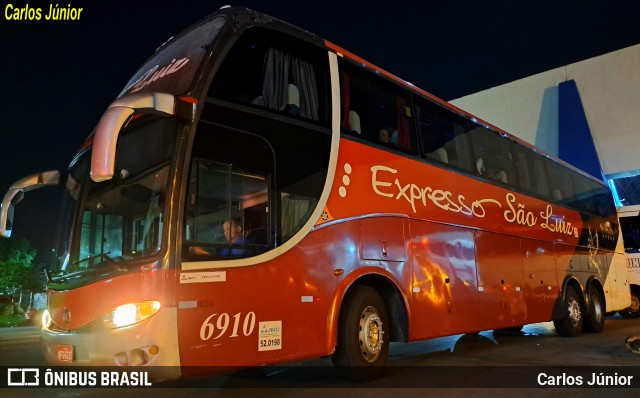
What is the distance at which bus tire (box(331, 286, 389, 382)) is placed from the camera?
231 inches

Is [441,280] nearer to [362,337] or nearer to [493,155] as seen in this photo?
[362,337]

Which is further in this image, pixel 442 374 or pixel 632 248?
pixel 632 248

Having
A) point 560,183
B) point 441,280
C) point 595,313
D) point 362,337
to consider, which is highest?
point 560,183

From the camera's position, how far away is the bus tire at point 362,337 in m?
5.88

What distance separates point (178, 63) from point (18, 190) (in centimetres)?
256

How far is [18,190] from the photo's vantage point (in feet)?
19.9

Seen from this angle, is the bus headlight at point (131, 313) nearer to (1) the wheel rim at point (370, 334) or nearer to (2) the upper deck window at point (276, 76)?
(2) the upper deck window at point (276, 76)

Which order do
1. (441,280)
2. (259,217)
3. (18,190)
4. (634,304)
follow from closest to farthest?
(259,217), (18,190), (441,280), (634,304)

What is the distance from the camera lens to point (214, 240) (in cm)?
476

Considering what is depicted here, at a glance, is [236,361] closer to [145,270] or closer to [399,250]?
[145,270]

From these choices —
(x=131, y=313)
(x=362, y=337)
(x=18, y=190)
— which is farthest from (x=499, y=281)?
(x=18, y=190)

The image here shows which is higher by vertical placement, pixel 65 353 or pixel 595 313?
pixel 65 353

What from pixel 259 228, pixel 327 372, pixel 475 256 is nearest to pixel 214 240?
pixel 259 228

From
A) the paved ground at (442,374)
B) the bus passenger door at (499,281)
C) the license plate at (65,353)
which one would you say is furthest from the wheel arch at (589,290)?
the license plate at (65,353)
